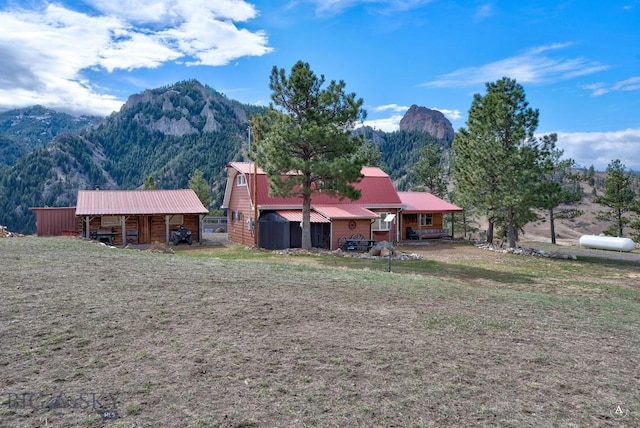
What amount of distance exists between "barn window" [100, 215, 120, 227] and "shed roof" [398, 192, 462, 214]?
2230cm

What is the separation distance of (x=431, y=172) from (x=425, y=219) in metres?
9.93

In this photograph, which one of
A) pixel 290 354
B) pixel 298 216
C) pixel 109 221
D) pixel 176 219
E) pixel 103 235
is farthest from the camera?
pixel 176 219

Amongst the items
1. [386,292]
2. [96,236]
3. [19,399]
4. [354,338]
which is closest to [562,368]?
[354,338]

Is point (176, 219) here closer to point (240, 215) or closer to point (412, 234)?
point (240, 215)

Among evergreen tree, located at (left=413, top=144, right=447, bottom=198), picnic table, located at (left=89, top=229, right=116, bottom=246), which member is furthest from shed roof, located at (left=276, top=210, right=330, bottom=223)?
evergreen tree, located at (left=413, top=144, right=447, bottom=198)

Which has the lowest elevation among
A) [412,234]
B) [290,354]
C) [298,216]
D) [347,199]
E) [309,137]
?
[290,354]

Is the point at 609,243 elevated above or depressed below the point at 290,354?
below

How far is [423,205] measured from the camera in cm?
3888

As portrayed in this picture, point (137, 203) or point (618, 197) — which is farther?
point (618, 197)

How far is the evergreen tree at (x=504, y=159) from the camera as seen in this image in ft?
90.0

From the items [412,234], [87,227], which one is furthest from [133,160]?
[412,234]

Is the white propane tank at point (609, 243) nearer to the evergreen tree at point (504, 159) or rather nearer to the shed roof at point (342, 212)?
the evergreen tree at point (504, 159)

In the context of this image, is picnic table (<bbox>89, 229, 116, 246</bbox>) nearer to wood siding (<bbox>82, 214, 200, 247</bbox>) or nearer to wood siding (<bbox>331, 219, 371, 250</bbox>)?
wood siding (<bbox>82, 214, 200, 247</bbox>)

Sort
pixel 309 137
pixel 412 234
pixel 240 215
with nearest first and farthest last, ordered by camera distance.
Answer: pixel 309 137
pixel 240 215
pixel 412 234
